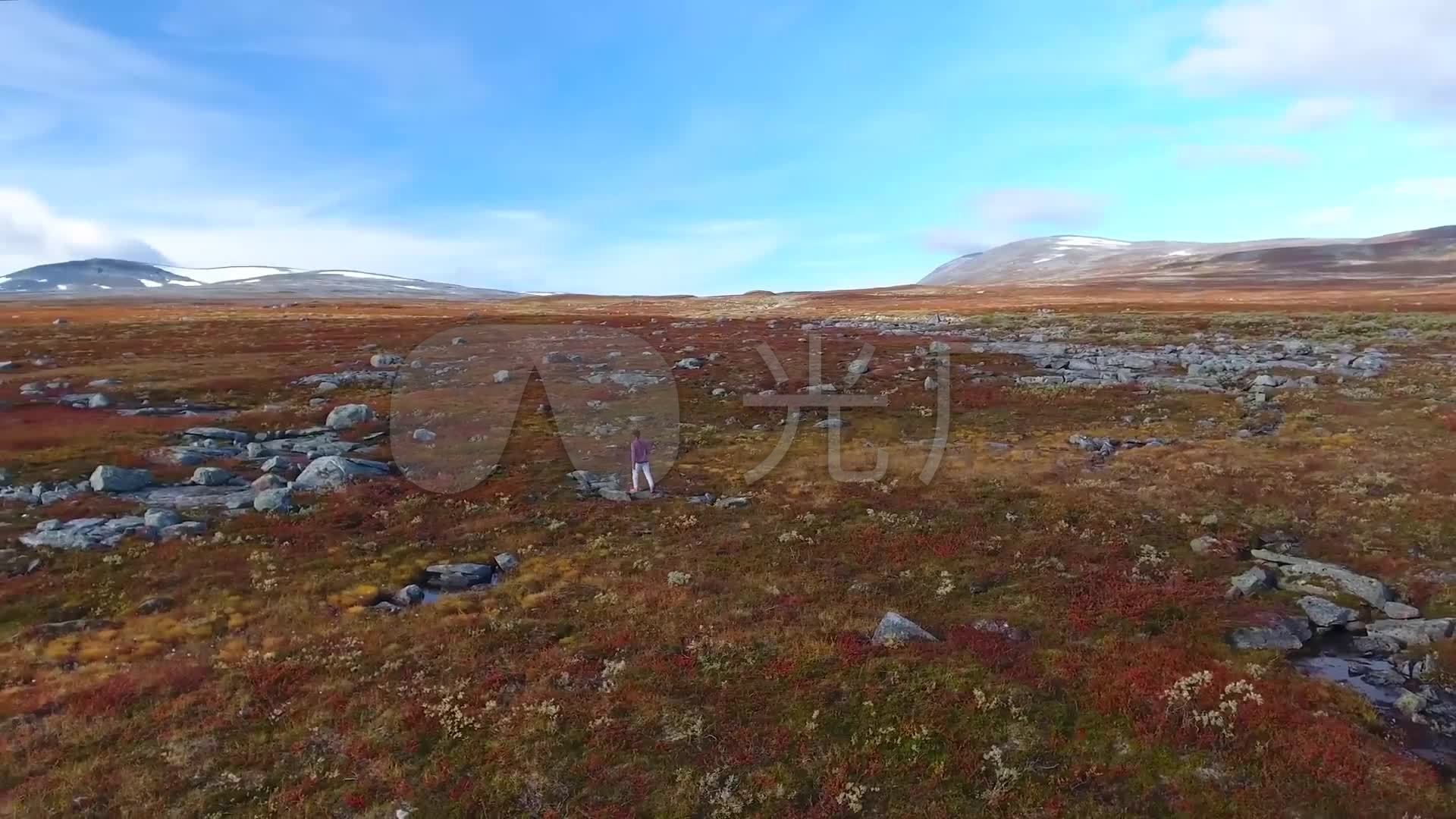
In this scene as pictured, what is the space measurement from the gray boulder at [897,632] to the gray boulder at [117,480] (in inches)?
1106

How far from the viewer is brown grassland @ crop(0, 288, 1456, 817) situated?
1203 cm

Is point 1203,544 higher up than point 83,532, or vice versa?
point 83,532

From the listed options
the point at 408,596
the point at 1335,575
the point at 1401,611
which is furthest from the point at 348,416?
the point at 1401,611

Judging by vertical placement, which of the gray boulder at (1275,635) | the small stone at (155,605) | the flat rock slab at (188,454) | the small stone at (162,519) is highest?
the flat rock slab at (188,454)

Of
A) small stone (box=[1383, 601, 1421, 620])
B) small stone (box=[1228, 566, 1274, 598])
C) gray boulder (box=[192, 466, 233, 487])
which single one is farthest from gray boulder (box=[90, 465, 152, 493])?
small stone (box=[1383, 601, 1421, 620])

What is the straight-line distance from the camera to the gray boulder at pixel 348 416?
39.1 meters

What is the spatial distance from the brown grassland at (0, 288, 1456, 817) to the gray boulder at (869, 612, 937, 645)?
1.05 ft

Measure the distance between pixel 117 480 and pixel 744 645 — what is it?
85.5 feet

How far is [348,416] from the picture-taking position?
1574 inches

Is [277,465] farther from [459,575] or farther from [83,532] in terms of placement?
[459,575]

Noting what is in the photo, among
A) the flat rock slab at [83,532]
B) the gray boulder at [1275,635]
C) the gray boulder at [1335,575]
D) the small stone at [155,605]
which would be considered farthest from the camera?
the flat rock slab at [83,532]

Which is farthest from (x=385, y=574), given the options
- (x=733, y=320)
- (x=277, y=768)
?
(x=733, y=320)

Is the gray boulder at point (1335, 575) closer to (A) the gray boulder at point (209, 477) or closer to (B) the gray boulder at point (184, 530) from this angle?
(B) the gray boulder at point (184, 530)

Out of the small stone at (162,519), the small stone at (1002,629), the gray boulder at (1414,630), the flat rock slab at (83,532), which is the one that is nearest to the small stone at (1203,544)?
the gray boulder at (1414,630)
